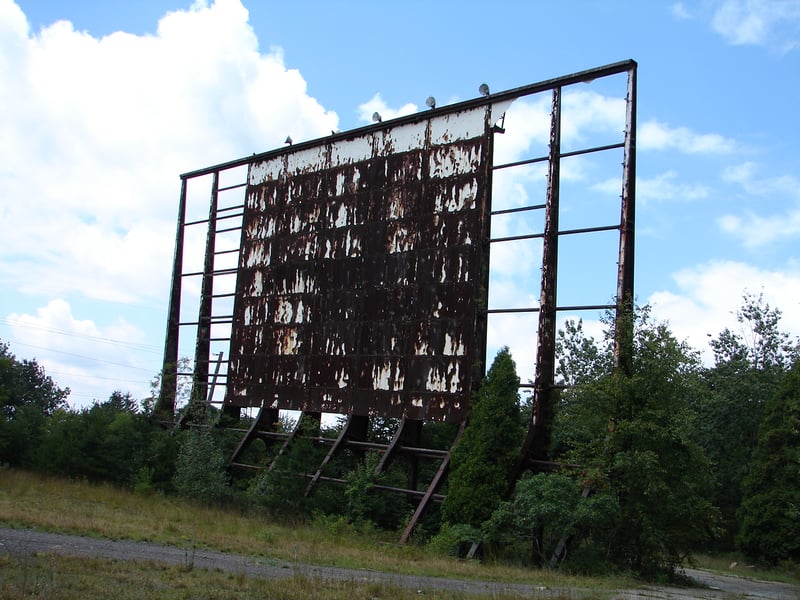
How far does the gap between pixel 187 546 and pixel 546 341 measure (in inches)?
338

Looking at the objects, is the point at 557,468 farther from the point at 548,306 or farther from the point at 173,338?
the point at 173,338

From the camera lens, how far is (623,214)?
54.6 feet

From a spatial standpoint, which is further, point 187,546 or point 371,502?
point 371,502

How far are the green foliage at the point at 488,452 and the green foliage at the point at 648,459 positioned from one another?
6.35 ft

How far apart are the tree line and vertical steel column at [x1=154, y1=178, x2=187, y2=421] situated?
601 millimetres

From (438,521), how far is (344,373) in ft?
16.4

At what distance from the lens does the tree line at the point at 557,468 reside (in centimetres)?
1466

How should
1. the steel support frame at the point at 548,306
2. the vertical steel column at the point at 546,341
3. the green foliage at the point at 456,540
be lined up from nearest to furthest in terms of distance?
the green foliage at the point at 456,540 < the steel support frame at the point at 548,306 < the vertical steel column at the point at 546,341

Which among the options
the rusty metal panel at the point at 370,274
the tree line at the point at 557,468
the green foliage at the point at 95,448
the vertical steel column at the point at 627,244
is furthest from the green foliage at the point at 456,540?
the green foliage at the point at 95,448

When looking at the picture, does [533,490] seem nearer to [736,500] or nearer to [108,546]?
[108,546]

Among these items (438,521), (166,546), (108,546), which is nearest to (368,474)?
(438,521)

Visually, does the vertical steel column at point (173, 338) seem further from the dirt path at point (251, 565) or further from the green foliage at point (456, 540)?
the dirt path at point (251, 565)

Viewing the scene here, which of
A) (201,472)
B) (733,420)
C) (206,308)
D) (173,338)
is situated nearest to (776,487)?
(733,420)

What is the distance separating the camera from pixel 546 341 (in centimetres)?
1742
